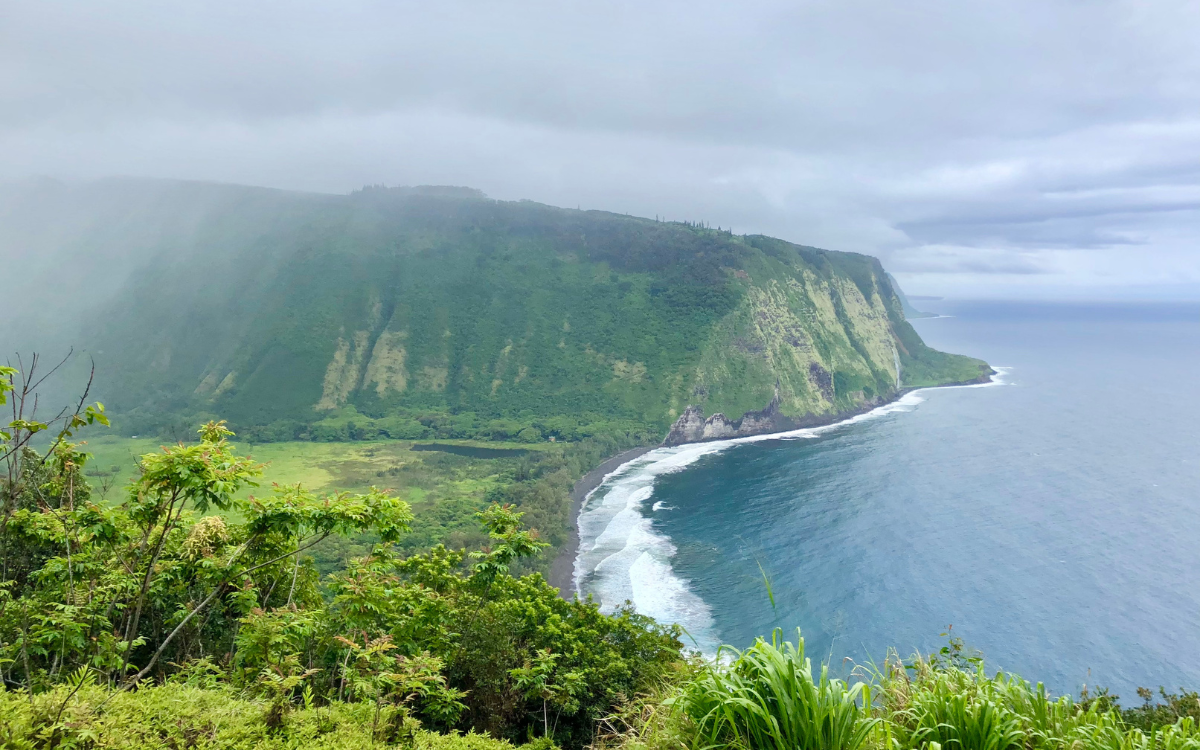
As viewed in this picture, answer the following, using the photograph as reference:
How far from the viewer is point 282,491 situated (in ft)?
32.8

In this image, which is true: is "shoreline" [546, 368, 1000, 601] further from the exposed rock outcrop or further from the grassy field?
the grassy field

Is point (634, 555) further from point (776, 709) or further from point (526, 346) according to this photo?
point (526, 346)

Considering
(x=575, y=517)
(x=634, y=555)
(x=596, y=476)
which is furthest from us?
(x=596, y=476)

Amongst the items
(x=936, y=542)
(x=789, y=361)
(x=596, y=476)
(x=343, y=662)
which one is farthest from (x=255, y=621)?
(x=789, y=361)

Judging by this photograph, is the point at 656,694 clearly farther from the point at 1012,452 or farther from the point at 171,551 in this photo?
the point at 1012,452

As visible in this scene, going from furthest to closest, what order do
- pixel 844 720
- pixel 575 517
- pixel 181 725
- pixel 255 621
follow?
pixel 575 517 → pixel 255 621 → pixel 181 725 → pixel 844 720

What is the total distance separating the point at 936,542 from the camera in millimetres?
69250

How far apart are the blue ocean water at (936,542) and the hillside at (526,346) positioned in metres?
29.3

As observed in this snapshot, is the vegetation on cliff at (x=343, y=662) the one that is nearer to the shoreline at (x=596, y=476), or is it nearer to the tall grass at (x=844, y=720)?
the tall grass at (x=844, y=720)

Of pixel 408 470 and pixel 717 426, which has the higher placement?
pixel 717 426

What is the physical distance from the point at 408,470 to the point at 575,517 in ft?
133

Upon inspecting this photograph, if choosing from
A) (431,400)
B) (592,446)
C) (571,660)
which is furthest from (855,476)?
(431,400)

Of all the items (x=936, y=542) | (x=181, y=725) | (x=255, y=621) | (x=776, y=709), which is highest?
(x=776, y=709)

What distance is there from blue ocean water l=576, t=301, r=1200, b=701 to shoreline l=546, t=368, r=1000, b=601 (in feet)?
5.50
